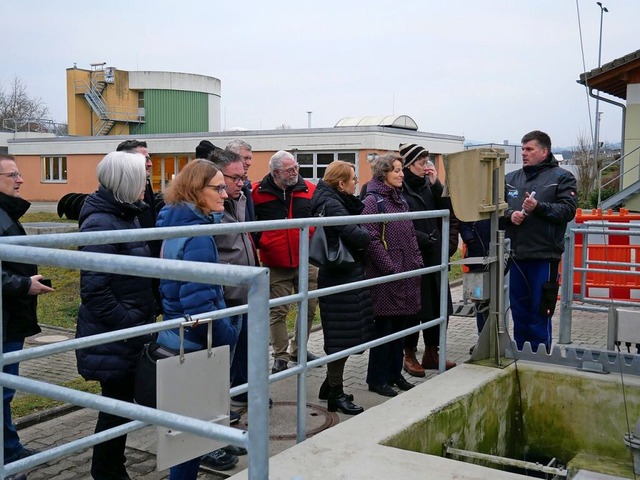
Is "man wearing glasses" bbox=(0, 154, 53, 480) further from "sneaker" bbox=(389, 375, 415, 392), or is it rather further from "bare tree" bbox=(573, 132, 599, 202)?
"bare tree" bbox=(573, 132, 599, 202)

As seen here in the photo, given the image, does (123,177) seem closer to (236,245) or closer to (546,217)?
(236,245)

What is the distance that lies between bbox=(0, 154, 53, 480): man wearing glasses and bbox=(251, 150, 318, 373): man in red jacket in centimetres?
211

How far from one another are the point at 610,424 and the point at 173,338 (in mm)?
3118

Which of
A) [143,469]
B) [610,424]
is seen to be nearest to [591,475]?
[610,424]

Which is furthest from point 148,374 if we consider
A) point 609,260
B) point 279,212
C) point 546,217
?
point 609,260

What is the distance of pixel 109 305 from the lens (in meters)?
3.67

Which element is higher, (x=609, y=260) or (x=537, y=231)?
(x=537, y=231)

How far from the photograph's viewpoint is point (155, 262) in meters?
1.69

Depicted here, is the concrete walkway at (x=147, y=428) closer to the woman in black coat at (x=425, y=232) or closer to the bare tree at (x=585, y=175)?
the woman in black coat at (x=425, y=232)

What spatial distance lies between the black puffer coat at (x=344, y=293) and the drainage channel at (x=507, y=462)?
94 centimetres

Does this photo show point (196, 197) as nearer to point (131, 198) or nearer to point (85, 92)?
point (131, 198)

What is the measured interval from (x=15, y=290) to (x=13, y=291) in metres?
0.02

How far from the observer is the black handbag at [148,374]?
307cm

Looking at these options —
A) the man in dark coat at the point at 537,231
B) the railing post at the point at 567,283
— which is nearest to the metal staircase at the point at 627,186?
the railing post at the point at 567,283
